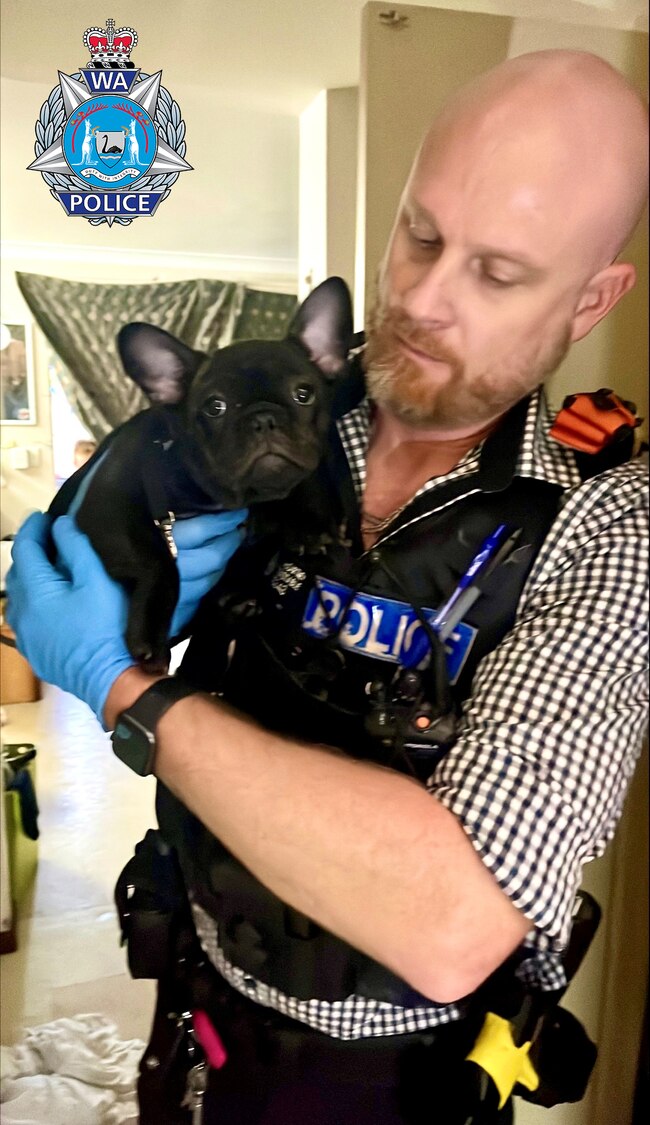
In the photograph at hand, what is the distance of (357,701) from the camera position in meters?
0.65

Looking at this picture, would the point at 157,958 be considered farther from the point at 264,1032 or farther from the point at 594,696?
the point at 594,696

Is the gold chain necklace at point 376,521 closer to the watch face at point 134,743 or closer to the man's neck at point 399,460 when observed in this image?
the man's neck at point 399,460

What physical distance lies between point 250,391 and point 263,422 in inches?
1.2

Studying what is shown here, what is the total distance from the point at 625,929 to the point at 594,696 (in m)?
0.40

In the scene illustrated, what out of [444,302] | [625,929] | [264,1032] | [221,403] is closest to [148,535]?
[221,403]

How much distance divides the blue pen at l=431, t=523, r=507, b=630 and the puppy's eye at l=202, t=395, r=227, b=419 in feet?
0.80

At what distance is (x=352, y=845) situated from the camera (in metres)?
0.55

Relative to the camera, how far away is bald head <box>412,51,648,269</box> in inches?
22.1

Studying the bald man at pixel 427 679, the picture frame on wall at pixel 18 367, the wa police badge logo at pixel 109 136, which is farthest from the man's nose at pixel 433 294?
the picture frame on wall at pixel 18 367

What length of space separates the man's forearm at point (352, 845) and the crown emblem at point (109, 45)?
0.50 meters

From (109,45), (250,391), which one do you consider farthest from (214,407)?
(109,45)

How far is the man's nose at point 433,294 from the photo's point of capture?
60 centimetres

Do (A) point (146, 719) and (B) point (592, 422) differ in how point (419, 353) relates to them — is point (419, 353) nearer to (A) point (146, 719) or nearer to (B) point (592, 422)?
(B) point (592, 422)

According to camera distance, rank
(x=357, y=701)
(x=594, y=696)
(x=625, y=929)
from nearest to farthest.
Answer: (x=594, y=696) → (x=357, y=701) → (x=625, y=929)
